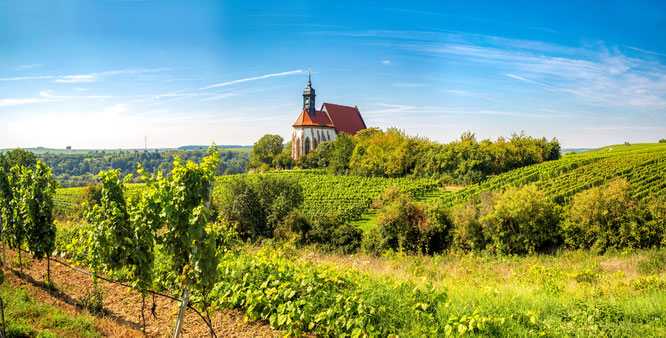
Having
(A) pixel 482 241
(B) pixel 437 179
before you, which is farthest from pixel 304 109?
(A) pixel 482 241

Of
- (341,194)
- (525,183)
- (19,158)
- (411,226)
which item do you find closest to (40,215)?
(411,226)

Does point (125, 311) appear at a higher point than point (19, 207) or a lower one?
lower

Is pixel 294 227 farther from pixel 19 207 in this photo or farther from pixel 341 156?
pixel 341 156

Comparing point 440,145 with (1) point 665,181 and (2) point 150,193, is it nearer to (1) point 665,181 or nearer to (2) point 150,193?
(1) point 665,181

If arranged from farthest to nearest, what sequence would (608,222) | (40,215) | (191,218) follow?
(608,222) < (40,215) < (191,218)

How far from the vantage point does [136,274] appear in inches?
233

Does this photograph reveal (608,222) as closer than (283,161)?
Yes

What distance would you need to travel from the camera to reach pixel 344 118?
3162 inches

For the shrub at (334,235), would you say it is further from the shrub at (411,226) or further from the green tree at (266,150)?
the green tree at (266,150)

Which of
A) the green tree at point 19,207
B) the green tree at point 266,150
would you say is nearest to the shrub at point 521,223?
the green tree at point 19,207

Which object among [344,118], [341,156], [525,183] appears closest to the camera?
[525,183]

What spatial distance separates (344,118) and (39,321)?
7652cm

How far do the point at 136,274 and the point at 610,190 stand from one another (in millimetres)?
19926

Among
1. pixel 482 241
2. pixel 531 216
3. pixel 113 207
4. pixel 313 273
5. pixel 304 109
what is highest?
pixel 304 109
